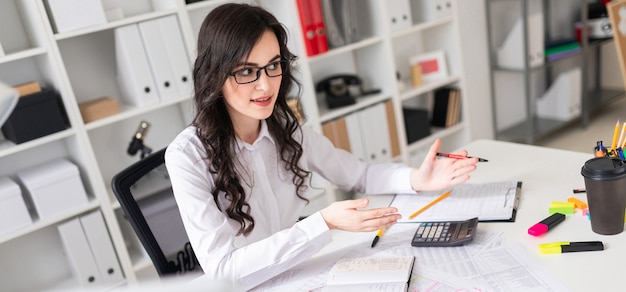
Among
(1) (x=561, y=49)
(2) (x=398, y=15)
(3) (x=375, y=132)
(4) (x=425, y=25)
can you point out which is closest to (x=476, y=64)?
(1) (x=561, y=49)

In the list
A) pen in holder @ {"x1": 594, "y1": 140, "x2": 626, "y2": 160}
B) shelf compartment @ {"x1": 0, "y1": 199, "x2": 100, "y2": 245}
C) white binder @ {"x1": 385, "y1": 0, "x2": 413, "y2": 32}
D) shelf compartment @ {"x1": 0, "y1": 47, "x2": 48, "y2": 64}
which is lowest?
shelf compartment @ {"x1": 0, "y1": 199, "x2": 100, "y2": 245}

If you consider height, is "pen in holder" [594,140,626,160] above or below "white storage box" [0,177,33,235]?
above

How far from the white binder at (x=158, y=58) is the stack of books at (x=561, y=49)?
2.56 meters

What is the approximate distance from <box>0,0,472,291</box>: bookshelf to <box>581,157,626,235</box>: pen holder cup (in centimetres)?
165

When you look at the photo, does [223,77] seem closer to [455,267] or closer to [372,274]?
[372,274]

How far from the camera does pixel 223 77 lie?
4.53 ft

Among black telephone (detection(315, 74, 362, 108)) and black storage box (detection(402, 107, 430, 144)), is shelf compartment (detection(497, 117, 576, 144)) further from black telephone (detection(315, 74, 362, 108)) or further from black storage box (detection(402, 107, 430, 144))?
black telephone (detection(315, 74, 362, 108))

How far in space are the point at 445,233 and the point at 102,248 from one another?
5.37ft

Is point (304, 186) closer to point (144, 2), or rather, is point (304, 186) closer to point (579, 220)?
point (579, 220)

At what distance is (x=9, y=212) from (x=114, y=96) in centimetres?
69

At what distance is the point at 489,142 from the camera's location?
1.88m

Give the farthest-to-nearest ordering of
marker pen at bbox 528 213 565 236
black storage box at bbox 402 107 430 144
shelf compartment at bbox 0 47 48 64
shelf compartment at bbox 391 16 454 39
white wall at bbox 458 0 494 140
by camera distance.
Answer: white wall at bbox 458 0 494 140 → black storage box at bbox 402 107 430 144 → shelf compartment at bbox 391 16 454 39 → shelf compartment at bbox 0 47 48 64 → marker pen at bbox 528 213 565 236

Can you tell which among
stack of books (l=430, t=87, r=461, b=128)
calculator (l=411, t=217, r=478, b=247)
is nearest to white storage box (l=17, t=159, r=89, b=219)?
calculator (l=411, t=217, r=478, b=247)

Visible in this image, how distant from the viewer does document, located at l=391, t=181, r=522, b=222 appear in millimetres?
1361
